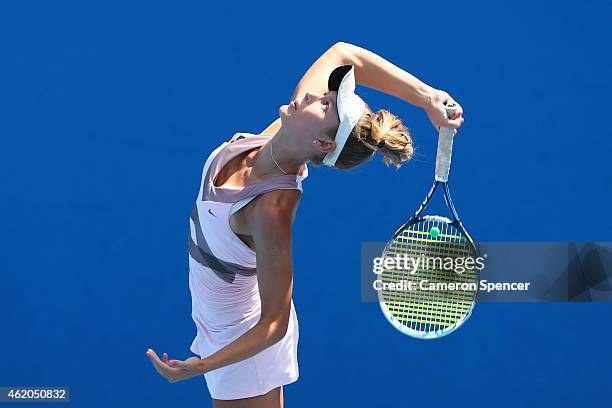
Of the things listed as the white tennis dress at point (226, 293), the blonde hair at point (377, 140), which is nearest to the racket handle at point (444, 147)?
the blonde hair at point (377, 140)

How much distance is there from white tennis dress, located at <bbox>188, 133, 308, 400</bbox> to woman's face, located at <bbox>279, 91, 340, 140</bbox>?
0.21 m

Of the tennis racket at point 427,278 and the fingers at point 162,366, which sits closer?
the fingers at point 162,366

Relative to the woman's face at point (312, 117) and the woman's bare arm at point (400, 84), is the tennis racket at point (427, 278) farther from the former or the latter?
the woman's face at point (312, 117)

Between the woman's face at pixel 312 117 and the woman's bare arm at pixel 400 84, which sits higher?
the woman's bare arm at pixel 400 84

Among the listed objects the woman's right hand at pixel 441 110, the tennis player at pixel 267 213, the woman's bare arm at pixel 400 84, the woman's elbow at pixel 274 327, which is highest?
the woman's bare arm at pixel 400 84

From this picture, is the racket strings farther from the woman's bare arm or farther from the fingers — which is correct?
the fingers

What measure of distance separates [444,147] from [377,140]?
10.8 inches

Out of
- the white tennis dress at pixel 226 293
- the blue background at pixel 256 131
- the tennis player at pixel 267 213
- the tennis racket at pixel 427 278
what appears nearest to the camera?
the tennis player at pixel 267 213

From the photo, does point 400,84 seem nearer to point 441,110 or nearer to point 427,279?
point 441,110

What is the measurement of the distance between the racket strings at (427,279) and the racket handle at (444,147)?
0.34 metres

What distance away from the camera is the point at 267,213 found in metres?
2.39

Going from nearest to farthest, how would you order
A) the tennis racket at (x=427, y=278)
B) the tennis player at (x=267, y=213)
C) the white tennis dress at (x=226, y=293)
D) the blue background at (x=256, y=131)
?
1. the tennis player at (x=267, y=213)
2. the white tennis dress at (x=226, y=293)
3. the tennis racket at (x=427, y=278)
4. the blue background at (x=256, y=131)

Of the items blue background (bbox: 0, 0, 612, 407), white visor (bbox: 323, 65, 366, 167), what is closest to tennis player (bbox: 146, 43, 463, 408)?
white visor (bbox: 323, 65, 366, 167)

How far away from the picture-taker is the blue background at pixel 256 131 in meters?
3.69
